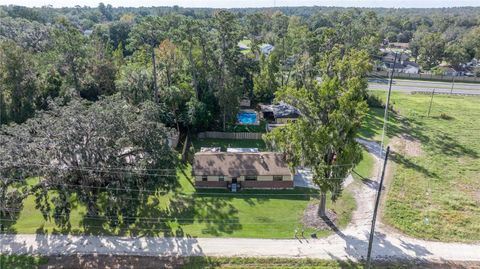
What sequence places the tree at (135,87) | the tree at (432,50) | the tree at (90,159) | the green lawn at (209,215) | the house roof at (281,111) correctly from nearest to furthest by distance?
the tree at (90,159) → the green lawn at (209,215) → the tree at (135,87) → the house roof at (281,111) → the tree at (432,50)

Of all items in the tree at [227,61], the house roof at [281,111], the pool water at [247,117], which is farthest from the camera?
the house roof at [281,111]

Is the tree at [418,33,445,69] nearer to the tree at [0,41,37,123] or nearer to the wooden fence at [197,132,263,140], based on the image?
the wooden fence at [197,132,263,140]

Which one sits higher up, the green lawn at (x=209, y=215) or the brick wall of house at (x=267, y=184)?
the brick wall of house at (x=267, y=184)

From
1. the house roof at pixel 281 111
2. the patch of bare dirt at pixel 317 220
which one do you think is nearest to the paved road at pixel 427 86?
the house roof at pixel 281 111

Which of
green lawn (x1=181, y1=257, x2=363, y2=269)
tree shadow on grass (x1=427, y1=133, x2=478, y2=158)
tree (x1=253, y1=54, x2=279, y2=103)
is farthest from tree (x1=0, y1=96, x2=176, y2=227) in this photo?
tree shadow on grass (x1=427, y1=133, x2=478, y2=158)

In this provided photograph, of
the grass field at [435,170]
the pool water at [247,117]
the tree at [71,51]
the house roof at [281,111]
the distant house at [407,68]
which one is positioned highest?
the tree at [71,51]

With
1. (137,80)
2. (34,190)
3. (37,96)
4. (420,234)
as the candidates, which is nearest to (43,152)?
(34,190)

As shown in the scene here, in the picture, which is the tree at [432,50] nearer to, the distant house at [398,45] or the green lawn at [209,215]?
the distant house at [398,45]

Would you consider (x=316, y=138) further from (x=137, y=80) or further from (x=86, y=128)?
(x=137, y=80)
